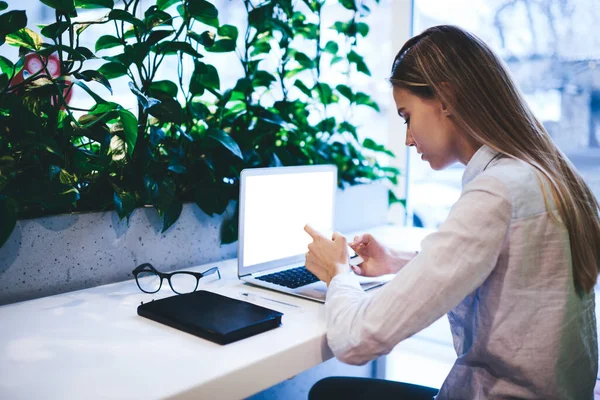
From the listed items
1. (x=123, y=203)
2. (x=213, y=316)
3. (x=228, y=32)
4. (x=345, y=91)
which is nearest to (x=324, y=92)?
(x=345, y=91)

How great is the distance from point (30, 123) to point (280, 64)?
1.06 metres

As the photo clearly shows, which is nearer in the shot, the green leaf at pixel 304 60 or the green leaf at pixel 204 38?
the green leaf at pixel 204 38

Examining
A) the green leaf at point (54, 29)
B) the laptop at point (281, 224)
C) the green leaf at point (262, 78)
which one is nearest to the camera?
the green leaf at point (54, 29)

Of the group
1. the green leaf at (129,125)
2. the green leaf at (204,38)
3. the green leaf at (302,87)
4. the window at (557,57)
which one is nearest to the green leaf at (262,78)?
the green leaf at (302,87)

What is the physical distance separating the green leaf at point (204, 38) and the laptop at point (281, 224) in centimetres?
44

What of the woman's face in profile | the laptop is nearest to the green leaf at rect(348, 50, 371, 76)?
the laptop

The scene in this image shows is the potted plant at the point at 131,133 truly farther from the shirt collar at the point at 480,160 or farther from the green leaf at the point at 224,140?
the shirt collar at the point at 480,160

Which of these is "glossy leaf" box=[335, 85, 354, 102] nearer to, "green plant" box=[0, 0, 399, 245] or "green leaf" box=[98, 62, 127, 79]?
"green plant" box=[0, 0, 399, 245]

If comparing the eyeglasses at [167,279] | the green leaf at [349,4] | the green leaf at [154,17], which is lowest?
the eyeglasses at [167,279]

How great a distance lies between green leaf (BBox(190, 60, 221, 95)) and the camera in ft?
5.26

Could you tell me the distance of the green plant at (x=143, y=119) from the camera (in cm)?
122

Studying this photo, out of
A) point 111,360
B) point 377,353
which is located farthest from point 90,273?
point 377,353

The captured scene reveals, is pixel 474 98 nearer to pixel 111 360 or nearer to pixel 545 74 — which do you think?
pixel 111 360

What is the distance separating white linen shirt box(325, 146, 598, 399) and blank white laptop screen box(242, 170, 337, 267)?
518mm
